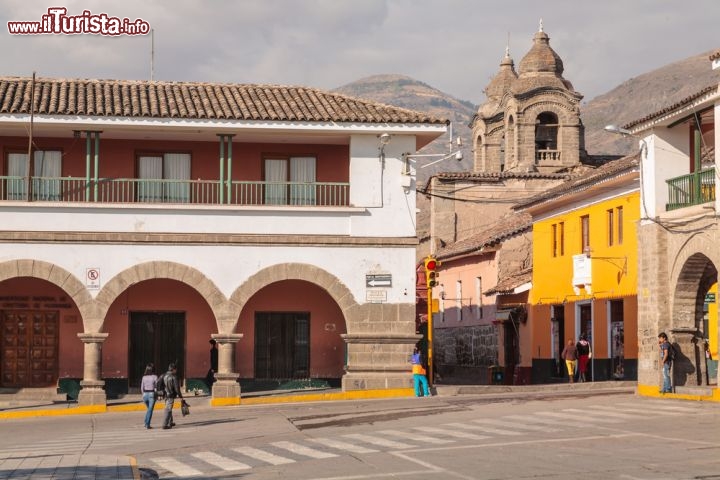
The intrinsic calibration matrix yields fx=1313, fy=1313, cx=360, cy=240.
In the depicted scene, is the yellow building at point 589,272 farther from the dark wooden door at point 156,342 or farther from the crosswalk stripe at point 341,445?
the crosswalk stripe at point 341,445

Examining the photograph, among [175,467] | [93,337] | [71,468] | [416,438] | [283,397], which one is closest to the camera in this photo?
[71,468]

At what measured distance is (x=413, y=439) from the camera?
21.4 m

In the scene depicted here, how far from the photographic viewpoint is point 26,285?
34.0m

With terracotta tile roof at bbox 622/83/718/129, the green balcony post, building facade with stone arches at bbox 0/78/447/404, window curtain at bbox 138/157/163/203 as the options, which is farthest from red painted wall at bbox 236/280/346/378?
terracotta tile roof at bbox 622/83/718/129

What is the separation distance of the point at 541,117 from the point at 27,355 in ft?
118

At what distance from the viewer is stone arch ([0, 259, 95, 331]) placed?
31.7 m

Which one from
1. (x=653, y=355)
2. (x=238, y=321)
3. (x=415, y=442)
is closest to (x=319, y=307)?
(x=238, y=321)

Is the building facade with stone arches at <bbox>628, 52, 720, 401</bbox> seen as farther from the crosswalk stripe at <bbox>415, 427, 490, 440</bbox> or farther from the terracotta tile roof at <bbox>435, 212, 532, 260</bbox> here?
the terracotta tile roof at <bbox>435, 212, 532, 260</bbox>

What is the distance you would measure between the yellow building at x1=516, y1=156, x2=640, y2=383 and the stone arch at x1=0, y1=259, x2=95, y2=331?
14108 mm

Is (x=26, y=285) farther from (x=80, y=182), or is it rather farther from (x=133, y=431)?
(x=133, y=431)

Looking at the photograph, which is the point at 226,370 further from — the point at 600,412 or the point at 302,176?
the point at 600,412

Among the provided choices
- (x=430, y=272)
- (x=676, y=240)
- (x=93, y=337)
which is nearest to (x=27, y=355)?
(x=93, y=337)

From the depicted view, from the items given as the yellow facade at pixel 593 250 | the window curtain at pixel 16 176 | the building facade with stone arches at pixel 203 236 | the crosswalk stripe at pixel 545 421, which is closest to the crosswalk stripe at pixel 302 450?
the crosswalk stripe at pixel 545 421

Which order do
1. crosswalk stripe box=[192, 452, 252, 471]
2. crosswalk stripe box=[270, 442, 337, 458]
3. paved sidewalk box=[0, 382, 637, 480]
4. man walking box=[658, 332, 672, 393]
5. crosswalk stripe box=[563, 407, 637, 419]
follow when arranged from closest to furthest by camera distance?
crosswalk stripe box=[192, 452, 252, 471], crosswalk stripe box=[270, 442, 337, 458], crosswalk stripe box=[563, 407, 637, 419], man walking box=[658, 332, 672, 393], paved sidewalk box=[0, 382, 637, 480]
